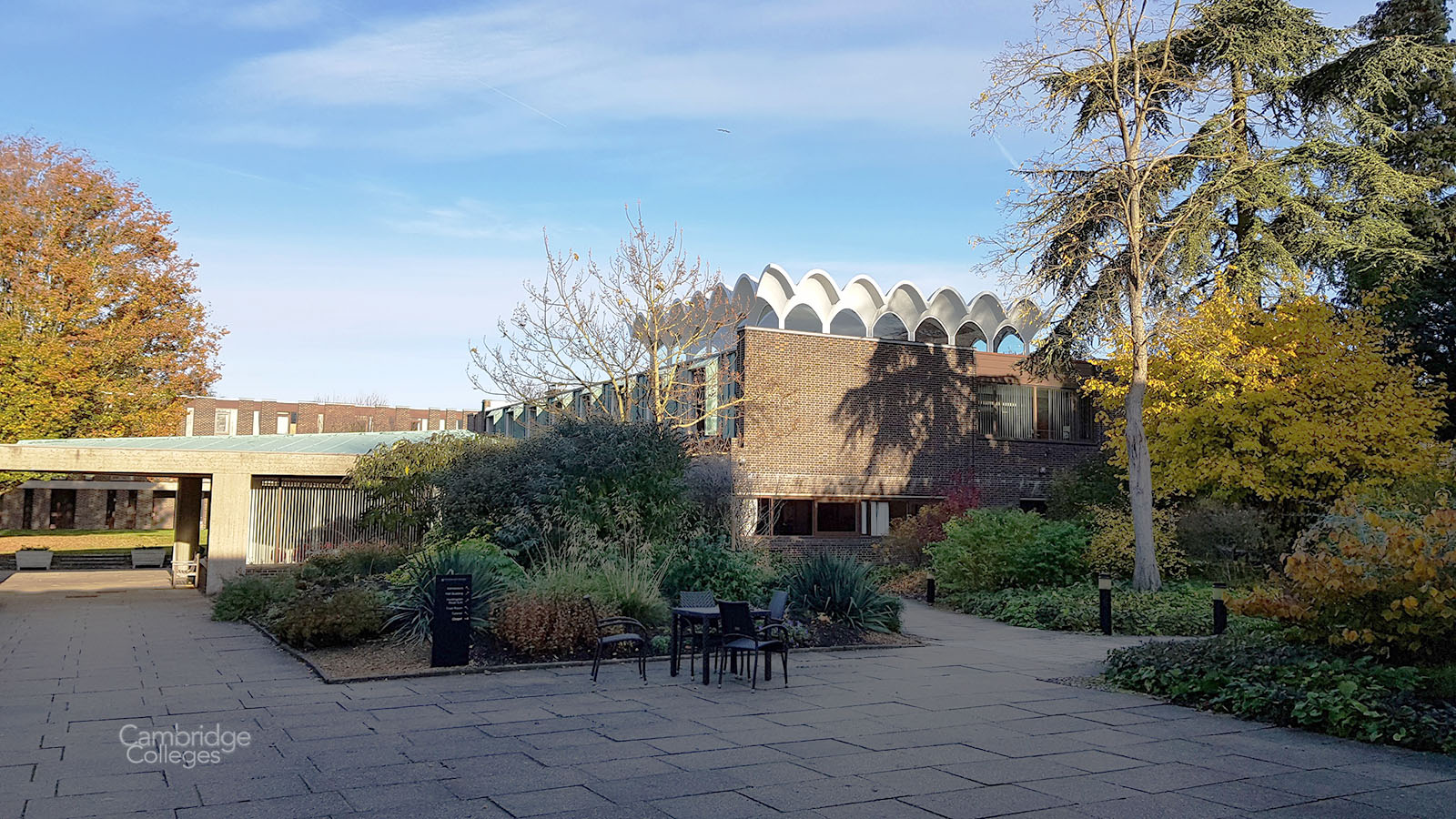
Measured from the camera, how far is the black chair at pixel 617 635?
Answer: 9.90 meters

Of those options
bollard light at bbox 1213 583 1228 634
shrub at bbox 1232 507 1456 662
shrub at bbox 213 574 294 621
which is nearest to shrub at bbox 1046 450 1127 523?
bollard light at bbox 1213 583 1228 634

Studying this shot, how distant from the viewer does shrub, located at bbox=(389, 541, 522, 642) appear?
11703 mm

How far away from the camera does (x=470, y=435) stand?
22.7 meters

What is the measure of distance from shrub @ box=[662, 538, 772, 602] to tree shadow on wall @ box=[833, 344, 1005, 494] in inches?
564

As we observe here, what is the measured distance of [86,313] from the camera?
98.1ft

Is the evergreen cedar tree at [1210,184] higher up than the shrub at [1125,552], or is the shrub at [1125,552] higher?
the evergreen cedar tree at [1210,184]

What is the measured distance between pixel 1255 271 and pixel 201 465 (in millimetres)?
23948

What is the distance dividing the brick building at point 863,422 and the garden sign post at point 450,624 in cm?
1323

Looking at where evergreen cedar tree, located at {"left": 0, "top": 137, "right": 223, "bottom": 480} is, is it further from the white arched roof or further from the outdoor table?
the outdoor table

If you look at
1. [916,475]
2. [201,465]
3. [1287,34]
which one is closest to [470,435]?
[201,465]

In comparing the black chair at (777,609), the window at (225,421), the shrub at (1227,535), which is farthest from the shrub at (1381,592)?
the window at (225,421)

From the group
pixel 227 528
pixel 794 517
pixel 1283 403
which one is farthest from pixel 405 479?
pixel 1283 403

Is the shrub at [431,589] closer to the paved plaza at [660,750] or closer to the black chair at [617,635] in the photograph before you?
the black chair at [617,635]

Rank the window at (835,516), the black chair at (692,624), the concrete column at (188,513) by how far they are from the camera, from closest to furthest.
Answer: the black chair at (692,624), the concrete column at (188,513), the window at (835,516)
